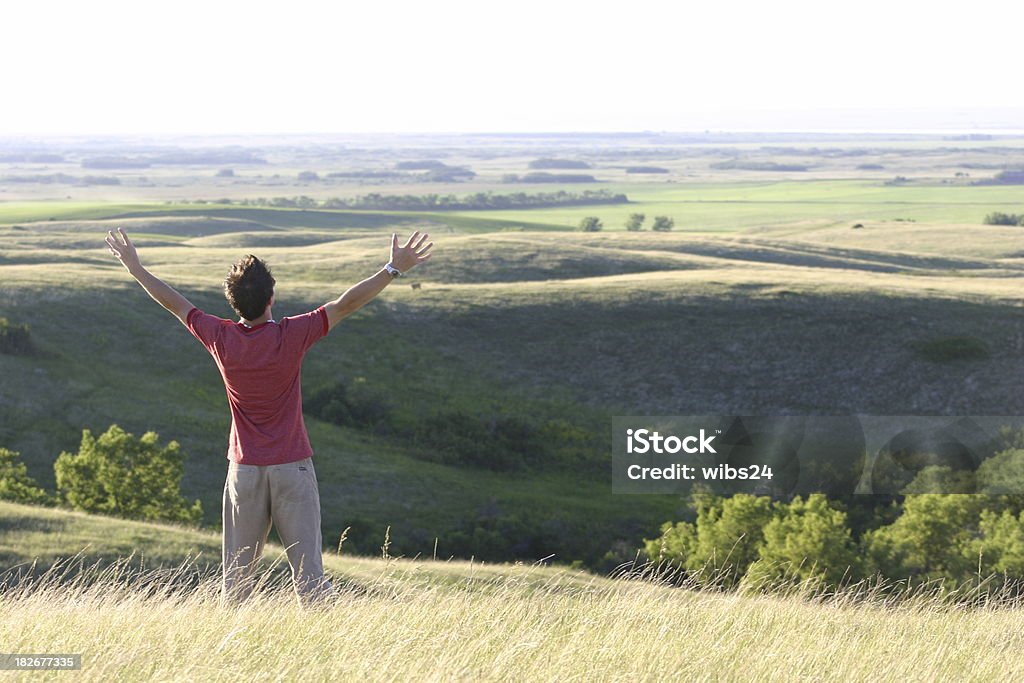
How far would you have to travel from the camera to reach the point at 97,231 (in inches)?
5202

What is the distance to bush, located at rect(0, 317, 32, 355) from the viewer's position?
5153 centimetres

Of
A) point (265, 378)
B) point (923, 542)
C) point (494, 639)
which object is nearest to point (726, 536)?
point (923, 542)

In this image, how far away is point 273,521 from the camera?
7750mm

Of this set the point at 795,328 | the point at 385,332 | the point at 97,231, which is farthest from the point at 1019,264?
the point at 97,231

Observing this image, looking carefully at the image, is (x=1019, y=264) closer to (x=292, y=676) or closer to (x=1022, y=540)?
(x=1022, y=540)

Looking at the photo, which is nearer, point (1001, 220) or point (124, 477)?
point (124, 477)

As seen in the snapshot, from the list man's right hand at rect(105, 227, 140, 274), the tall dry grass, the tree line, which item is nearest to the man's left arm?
man's right hand at rect(105, 227, 140, 274)

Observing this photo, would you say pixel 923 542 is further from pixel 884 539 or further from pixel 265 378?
pixel 265 378

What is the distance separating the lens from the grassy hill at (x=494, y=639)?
5668 mm

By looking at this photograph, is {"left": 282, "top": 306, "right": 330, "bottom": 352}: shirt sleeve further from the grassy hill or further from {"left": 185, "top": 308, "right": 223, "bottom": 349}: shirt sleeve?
the grassy hill

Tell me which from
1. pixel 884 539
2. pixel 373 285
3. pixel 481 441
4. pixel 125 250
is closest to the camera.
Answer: pixel 373 285

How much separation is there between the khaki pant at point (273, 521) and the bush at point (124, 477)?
29.1 meters

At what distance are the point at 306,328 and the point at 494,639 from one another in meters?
2.35

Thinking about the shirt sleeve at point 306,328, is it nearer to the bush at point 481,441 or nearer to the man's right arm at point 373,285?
the man's right arm at point 373,285
